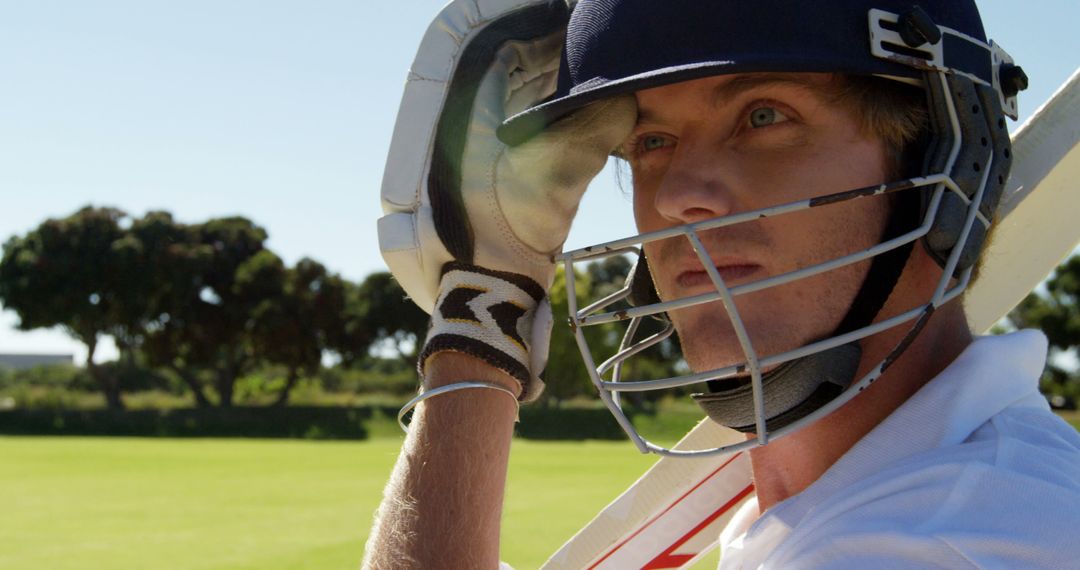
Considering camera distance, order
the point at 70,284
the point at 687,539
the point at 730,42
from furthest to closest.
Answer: the point at 70,284 < the point at 687,539 < the point at 730,42

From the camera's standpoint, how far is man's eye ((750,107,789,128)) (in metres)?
1.52

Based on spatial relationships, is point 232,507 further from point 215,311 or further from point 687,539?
point 215,311

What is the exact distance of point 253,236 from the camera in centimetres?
4853

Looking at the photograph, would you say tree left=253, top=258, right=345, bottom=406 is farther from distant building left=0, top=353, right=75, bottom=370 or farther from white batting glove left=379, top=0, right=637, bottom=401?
distant building left=0, top=353, right=75, bottom=370

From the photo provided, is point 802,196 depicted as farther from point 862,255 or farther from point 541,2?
point 541,2

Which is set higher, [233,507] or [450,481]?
[450,481]

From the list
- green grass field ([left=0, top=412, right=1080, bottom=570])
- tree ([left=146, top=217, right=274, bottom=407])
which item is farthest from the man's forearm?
tree ([left=146, top=217, right=274, bottom=407])

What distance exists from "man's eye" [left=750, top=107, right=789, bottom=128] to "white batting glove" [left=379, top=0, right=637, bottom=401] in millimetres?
230

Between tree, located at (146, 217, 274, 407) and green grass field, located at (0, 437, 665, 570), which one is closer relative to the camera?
green grass field, located at (0, 437, 665, 570)

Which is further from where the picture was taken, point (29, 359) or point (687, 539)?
point (29, 359)

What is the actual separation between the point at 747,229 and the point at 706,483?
2.63ft

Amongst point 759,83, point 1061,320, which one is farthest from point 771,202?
point 1061,320

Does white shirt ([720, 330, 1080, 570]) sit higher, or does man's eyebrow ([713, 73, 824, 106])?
man's eyebrow ([713, 73, 824, 106])

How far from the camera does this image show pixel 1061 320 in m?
37.0
